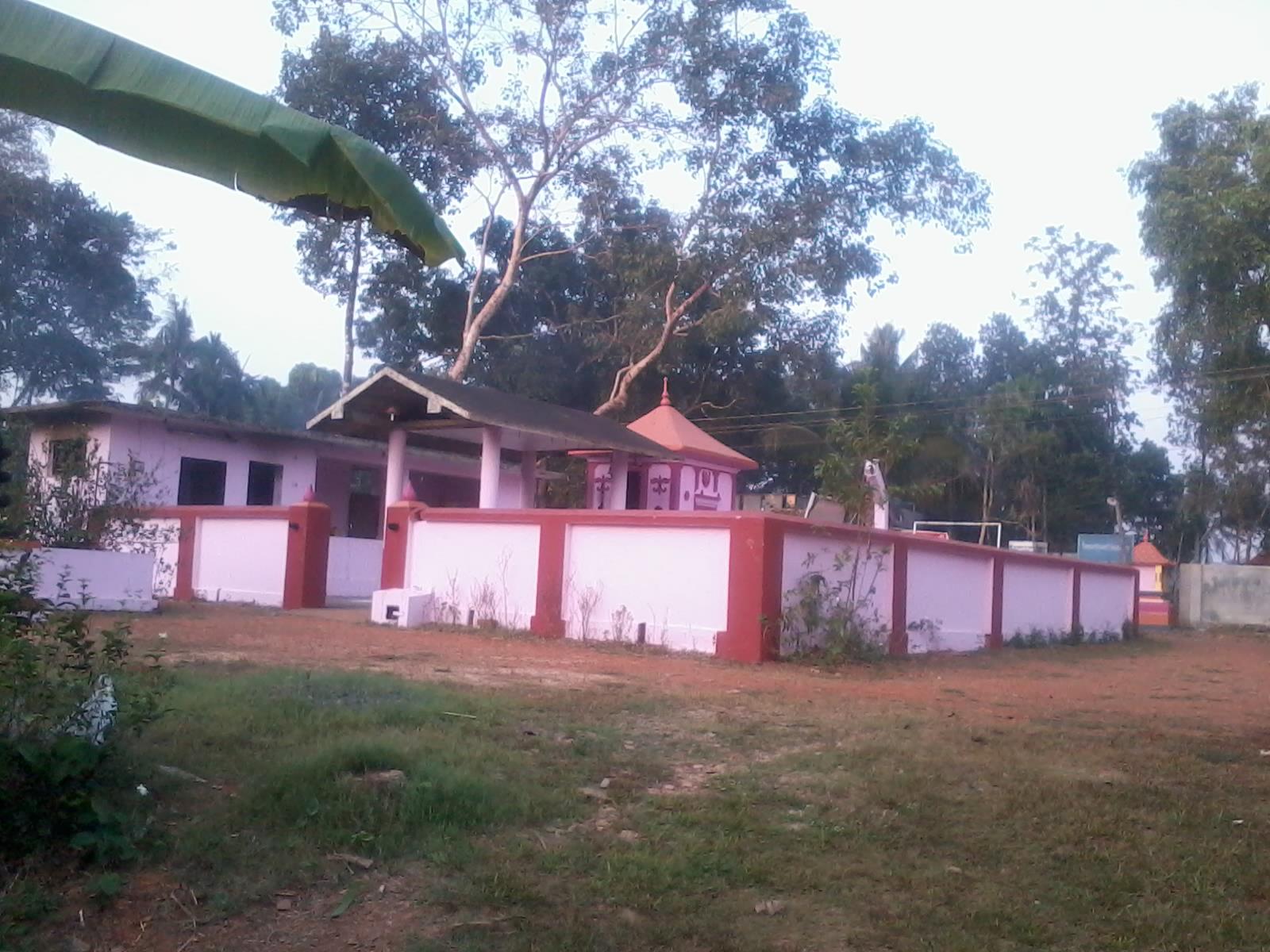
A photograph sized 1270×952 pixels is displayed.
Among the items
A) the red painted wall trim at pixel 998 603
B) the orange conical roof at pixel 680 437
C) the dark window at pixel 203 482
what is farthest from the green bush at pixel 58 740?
the dark window at pixel 203 482

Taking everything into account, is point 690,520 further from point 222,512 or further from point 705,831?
point 222,512

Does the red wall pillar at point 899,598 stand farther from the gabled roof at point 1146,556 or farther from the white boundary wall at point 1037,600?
the gabled roof at point 1146,556

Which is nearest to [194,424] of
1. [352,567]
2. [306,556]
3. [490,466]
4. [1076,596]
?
[352,567]

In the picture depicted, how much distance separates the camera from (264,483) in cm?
2752

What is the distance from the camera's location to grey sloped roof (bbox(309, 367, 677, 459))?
64.9 ft

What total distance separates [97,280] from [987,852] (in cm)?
3490

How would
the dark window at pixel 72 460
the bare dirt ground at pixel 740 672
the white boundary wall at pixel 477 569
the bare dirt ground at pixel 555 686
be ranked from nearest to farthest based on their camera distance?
the bare dirt ground at pixel 555 686, the bare dirt ground at pixel 740 672, the dark window at pixel 72 460, the white boundary wall at pixel 477 569

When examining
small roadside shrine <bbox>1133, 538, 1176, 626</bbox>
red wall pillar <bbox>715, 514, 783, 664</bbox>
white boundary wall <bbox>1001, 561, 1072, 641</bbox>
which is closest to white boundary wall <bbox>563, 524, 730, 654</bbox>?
red wall pillar <bbox>715, 514, 783, 664</bbox>

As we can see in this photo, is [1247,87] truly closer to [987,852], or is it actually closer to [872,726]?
[872,726]

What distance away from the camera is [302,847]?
5.19 metres

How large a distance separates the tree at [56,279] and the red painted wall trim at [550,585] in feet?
73.5

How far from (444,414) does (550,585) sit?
5.47m

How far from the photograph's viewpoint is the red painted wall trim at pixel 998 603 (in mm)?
19469

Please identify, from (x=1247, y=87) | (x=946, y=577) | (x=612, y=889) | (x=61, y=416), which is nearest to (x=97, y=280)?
(x=61, y=416)
